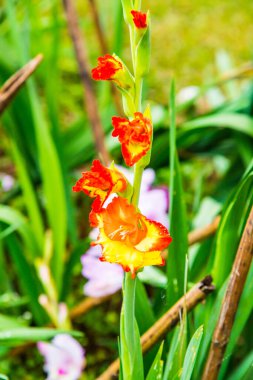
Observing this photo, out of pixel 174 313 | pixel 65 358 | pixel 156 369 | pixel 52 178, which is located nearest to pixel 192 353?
pixel 156 369

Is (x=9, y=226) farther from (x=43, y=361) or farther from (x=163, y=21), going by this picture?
(x=163, y=21)

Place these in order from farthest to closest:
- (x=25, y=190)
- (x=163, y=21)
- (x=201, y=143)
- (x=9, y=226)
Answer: (x=163, y=21)
(x=201, y=143)
(x=25, y=190)
(x=9, y=226)

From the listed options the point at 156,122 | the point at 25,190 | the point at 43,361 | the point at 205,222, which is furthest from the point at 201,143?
the point at 43,361

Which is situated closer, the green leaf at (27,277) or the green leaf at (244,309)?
the green leaf at (244,309)

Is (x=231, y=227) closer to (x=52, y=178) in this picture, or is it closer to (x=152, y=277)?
(x=152, y=277)

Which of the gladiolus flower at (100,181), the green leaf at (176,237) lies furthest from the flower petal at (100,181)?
the green leaf at (176,237)

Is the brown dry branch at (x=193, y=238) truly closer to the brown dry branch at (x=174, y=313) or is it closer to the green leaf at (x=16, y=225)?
the green leaf at (x=16, y=225)
